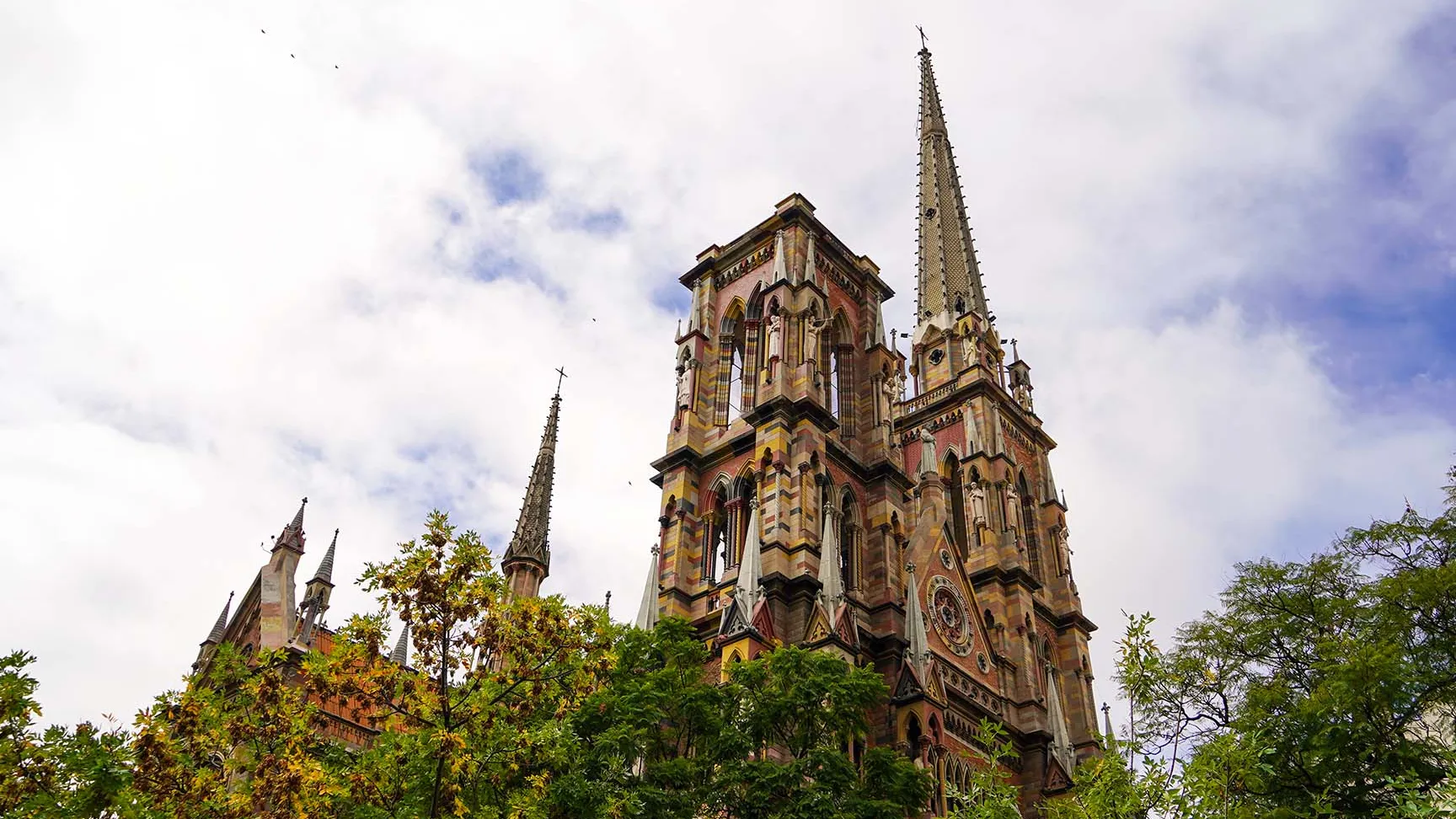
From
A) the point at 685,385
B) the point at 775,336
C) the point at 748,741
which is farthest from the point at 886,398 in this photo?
the point at 748,741

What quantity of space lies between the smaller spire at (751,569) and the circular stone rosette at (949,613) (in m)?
6.07

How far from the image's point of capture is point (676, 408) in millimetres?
32625

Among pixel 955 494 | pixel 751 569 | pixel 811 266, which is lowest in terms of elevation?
pixel 751 569

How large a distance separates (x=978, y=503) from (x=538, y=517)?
16596 millimetres

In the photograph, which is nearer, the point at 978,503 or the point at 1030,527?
the point at 978,503

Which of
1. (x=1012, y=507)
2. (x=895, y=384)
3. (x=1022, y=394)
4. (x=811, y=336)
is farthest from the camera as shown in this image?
(x=1022, y=394)

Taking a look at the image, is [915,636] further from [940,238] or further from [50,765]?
[940,238]

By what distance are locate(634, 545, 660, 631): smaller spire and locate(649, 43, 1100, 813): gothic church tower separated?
47 millimetres

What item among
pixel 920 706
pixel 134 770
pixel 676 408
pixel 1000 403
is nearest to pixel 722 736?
pixel 920 706

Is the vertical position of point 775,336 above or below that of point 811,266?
below

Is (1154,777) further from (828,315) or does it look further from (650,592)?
(828,315)

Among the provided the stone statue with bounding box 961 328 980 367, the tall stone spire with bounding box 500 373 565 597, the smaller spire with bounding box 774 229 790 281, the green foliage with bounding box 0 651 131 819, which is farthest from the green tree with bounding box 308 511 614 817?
the stone statue with bounding box 961 328 980 367

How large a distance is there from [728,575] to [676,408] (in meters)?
6.40

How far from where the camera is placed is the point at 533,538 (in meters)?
43.1
